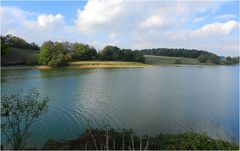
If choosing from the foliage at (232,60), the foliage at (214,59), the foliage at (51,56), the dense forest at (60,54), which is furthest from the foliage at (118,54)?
the foliage at (232,60)

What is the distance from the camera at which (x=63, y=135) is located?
14.0 metres

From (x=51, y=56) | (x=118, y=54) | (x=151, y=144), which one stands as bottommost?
(x=151, y=144)

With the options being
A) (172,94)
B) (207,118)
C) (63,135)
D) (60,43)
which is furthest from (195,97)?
(60,43)

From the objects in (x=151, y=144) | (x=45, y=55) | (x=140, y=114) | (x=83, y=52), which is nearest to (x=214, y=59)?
(x=83, y=52)

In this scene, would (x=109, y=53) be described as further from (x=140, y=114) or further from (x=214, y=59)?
(x=140, y=114)

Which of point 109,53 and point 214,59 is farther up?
point 109,53

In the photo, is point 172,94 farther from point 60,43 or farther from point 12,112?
point 60,43

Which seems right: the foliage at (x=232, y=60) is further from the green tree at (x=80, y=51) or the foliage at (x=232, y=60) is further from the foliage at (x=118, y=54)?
the green tree at (x=80, y=51)

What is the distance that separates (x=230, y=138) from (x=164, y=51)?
134610 mm

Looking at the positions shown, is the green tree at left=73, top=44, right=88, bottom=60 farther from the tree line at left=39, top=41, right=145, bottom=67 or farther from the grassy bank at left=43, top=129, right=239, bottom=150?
the grassy bank at left=43, top=129, right=239, bottom=150

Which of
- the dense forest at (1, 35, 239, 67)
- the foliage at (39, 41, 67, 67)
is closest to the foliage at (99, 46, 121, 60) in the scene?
the dense forest at (1, 35, 239, 67)

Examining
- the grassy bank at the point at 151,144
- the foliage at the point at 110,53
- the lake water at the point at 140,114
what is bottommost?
the lake water at the point at 140,114

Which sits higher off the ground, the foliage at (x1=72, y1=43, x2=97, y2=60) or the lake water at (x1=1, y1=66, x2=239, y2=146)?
the foliage at (x1=72, y1=43, x2=97, y2=60)

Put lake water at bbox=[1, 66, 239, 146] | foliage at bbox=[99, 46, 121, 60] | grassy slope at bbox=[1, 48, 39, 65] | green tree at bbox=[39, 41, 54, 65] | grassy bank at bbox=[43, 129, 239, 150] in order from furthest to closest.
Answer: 1. foliage at bbox=[99, 46, 121, 60]
2. green tree at bbox=[39, 41, 54, 65]
3. grassy slope at bbox=[1, 48, 39, 65]
4. lake water at bbox=[1, 66, 239, 146]
5. grassy bank at bbox=[43, 129, 239, 150]
